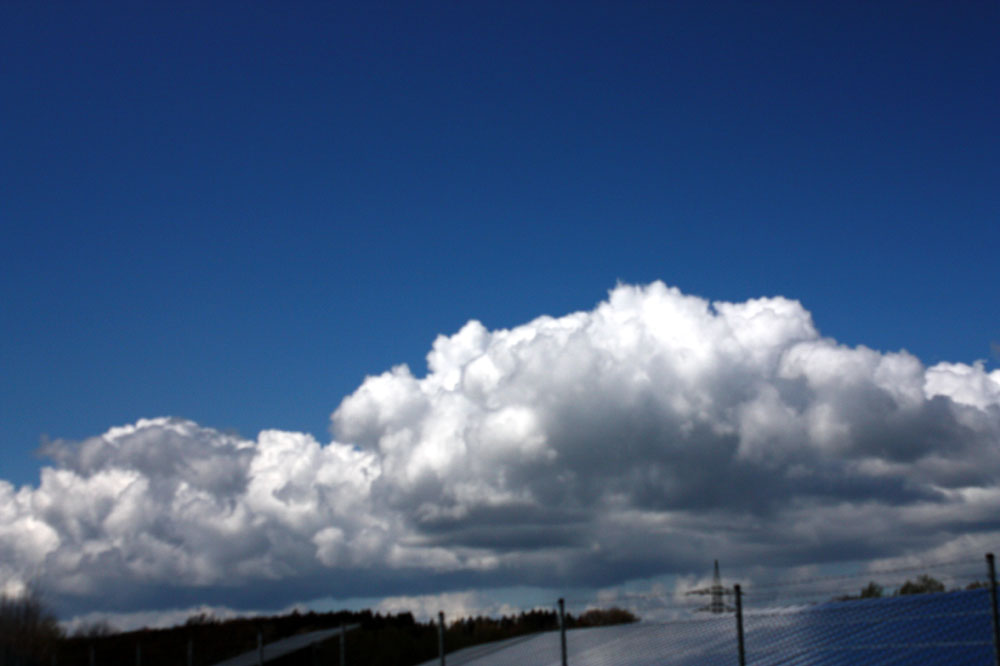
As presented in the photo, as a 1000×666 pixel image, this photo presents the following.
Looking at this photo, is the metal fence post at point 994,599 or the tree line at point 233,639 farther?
the tree line at point 233,639

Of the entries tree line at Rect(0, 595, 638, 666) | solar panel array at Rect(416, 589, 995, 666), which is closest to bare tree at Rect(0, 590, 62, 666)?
tree line at Rect(0, 595, 638, 666)

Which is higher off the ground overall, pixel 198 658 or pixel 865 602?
pixel 865 602

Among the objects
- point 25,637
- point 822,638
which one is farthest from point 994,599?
point 25,637

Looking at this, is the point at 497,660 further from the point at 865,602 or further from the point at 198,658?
the point at 198,658

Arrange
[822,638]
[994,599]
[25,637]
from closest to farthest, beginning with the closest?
1. [994,599]
2. [822,638]
3. [25,637]

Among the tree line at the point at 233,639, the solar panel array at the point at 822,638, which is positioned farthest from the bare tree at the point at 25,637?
the solar panel array at the point at 822,638

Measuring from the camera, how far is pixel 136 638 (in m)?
68.8

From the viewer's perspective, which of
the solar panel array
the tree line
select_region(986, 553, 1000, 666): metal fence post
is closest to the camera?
select_region(986, 553, 1000, 666): metal fence post

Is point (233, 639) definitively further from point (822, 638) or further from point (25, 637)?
point (822, 638)

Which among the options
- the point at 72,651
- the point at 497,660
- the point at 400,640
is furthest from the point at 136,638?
the point at 497,660

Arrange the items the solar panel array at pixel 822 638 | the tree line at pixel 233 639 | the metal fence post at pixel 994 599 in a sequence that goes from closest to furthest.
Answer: the metal fence post at pixel 994 599 → the solar panel array at pixel 822 638 → the tree line at pixel 233 639

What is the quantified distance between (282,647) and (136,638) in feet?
91.7

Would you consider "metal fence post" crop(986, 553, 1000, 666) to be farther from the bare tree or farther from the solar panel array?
the bare tree

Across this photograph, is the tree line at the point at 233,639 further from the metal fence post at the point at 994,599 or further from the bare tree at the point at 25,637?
the metal fence post at the point at 994,599
